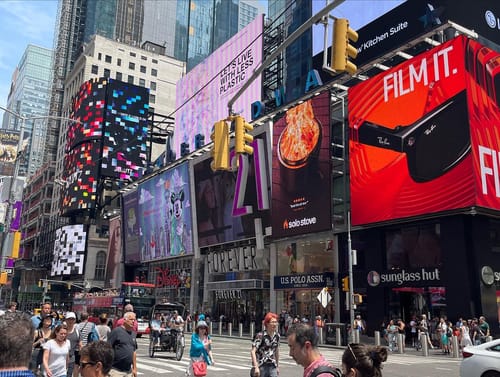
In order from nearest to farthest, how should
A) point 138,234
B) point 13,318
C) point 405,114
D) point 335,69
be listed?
point 13,318 < point 335,69 < point 405,114 < point 138,234

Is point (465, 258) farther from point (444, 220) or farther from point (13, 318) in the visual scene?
point (13, 318)

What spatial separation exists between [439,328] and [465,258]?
4610 mm

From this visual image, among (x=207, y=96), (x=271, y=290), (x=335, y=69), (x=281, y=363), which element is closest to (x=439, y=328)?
(x=281, y=363)

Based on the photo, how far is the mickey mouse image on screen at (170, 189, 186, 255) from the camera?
56.9 m

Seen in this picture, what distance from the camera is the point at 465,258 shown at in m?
29.6

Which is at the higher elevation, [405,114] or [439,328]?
[405,114]

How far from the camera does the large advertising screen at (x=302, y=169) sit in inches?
1494

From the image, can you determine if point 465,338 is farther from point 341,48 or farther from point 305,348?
point 305,348

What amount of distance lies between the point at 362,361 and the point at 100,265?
3709 inches

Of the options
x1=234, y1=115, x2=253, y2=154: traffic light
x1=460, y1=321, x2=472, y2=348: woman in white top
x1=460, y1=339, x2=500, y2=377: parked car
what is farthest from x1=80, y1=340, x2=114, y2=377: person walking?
x1=460, y1=321, x2=472, y2=348: woman in white top

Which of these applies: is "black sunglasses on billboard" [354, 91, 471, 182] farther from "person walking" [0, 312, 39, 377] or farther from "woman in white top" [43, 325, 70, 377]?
"person walking" [0, 312, 39, 377]

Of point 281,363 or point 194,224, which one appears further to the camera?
point 194,224

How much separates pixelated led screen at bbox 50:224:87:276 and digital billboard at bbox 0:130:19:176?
74033 millimetres

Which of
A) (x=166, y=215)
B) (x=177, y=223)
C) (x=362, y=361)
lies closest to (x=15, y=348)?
(x=362, y=361)
